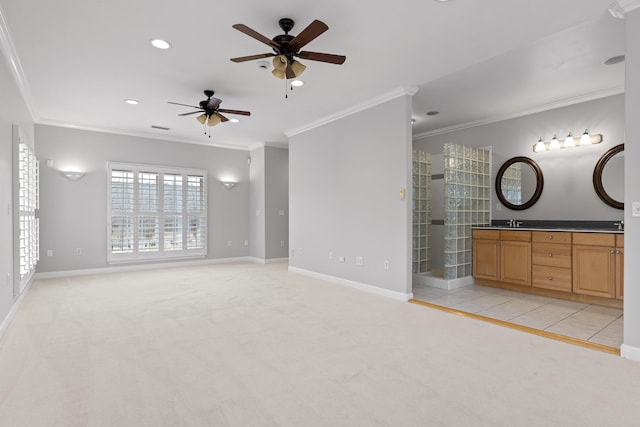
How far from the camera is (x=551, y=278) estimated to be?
4773 mm

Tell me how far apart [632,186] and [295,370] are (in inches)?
118

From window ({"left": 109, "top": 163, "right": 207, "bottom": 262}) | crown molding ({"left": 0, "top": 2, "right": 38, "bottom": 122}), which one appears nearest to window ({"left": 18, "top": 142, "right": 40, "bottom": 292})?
crown molding ({"left": 0, "top": 2, "right": 38, "bottom": 122})

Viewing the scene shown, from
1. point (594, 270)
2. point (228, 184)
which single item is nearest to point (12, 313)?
point (228, 184)

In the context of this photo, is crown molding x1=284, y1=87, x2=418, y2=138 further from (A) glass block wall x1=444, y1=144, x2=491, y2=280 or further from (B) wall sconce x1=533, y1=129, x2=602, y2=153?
(B) wall sconce x1=533, y1=129, x2=602, y2=153

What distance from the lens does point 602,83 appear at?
4559 mm

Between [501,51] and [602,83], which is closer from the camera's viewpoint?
[501,51]

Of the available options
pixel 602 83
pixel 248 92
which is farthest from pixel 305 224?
pixel 602 83

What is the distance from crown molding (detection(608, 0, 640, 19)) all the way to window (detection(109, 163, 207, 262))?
7353mm

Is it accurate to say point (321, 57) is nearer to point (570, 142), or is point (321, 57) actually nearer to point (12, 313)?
point (570, 142)

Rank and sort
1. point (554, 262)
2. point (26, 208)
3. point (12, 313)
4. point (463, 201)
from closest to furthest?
point (12, 313), point (26, 208), point (554, 262), point (463, 201)

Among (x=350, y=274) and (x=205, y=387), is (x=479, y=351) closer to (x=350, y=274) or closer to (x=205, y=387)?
(x=205, y=387)

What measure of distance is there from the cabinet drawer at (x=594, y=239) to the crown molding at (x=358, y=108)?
2872 millimetres

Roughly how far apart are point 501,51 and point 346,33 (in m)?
1.69

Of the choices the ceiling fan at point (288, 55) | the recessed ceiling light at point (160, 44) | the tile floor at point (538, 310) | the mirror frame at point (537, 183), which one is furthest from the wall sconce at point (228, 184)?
the mirror frame at point (537, 183)
